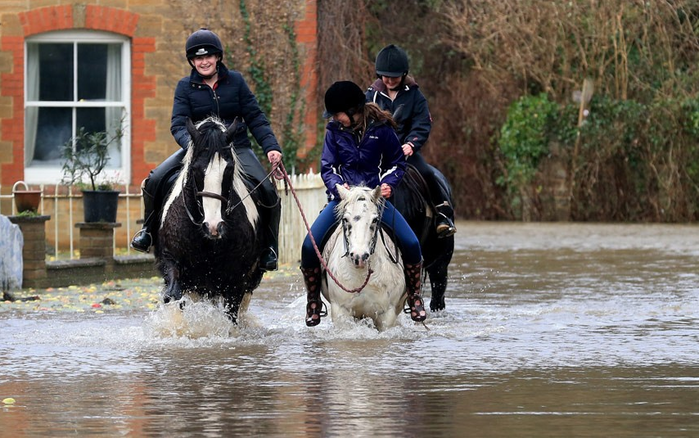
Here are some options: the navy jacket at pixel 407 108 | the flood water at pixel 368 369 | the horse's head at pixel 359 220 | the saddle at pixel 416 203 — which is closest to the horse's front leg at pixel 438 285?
the flood water at pixel 368 369

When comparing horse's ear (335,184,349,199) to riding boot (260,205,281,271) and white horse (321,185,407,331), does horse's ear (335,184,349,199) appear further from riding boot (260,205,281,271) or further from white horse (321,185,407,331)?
riding boot (260,205,281,271)

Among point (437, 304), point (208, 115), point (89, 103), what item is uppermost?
point (89, 103)

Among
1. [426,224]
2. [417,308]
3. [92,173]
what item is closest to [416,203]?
[426,224]

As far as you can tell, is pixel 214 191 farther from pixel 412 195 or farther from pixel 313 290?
pixel 412 195

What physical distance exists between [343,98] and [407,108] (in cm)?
144

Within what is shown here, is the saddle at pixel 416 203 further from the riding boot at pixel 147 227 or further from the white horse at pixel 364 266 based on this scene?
the riding boot at pixel 147 227

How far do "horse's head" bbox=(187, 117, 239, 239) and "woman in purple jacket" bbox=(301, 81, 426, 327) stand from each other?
937mm

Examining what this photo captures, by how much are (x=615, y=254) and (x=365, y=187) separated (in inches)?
393

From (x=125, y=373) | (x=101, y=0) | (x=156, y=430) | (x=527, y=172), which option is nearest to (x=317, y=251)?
(x=125, y=373)

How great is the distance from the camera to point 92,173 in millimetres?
17906

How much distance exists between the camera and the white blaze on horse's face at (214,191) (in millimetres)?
10109

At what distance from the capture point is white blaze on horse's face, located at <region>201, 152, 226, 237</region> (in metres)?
10.1

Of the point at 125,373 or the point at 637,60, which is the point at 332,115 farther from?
the point at 637,60

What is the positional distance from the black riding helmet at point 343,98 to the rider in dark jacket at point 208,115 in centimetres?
61
